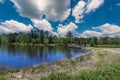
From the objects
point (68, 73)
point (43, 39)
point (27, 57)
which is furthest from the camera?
point (43, 39)

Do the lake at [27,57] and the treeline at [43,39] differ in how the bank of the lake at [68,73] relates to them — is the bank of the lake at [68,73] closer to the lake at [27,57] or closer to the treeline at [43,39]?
the lake at [27,57]

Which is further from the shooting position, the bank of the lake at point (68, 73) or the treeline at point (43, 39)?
the treeline at point (43, 39)

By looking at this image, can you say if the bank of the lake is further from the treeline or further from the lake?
the treeline

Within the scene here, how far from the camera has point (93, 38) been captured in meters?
144

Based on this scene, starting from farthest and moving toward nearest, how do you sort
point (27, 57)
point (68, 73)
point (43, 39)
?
1. point (43, 39)
2. point (27, 57)
3. point (68, 73)

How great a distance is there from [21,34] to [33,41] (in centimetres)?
2030

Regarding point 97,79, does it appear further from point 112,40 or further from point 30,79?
point 112,40

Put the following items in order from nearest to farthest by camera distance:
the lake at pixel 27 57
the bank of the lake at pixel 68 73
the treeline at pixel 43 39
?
the bank of the lake at pixel 68 73 < the lake at pixel 27 57 < the treeline at pixel 43 39

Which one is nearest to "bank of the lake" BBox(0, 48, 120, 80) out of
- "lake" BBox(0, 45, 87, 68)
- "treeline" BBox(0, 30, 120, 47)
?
"lake" BBox(0, 45, 87, 68)

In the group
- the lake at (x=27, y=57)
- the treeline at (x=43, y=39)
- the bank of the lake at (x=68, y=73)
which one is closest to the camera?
the bank of the lake at (x=68, y=73)

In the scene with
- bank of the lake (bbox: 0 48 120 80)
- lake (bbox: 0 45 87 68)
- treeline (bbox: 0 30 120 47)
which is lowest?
lake (bbox: 0 45 87 68)

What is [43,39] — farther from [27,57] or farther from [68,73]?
[68,73]

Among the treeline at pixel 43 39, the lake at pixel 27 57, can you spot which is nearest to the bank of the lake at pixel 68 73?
the lake at pixel 27 57

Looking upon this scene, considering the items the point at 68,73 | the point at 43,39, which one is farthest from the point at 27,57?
the point at 43,39
